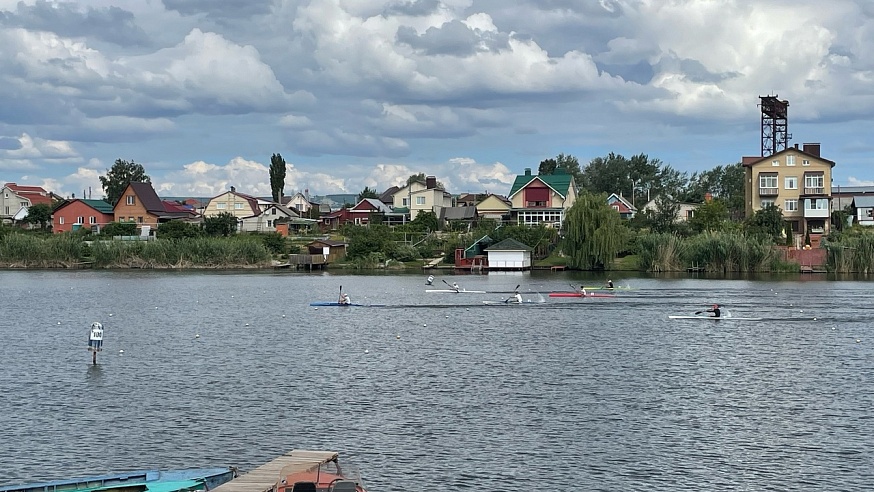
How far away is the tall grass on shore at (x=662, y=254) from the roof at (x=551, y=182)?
36515mm

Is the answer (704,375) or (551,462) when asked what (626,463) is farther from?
(704,375)

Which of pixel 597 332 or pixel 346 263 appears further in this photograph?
pixel 346 263

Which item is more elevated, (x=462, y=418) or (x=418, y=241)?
(x=418, y=241)

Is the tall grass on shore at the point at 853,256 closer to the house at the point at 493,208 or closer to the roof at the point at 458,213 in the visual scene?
the house at the point at 493,208

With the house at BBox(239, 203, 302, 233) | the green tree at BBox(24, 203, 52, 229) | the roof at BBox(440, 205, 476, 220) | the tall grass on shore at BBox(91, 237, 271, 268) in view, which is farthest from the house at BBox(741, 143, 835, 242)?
the green tree at BBox(24, 203, 52, 229)

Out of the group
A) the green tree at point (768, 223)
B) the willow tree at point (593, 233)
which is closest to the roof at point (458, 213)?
the willow tree at point (593, 233)

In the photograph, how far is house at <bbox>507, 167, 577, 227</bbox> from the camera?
13962 cm

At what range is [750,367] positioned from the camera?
41.8 meters

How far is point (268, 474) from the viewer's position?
22.7m

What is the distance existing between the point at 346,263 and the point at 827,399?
88.7 meters

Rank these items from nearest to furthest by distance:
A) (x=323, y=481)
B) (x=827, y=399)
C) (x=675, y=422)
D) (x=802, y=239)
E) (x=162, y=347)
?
(x=323, y=481) → (x=675, y=422) → (x=827, y=399) → (x=162, y=347) → (x=802, y=239)

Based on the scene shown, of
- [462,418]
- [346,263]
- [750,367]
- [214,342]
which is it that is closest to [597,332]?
[750,367]

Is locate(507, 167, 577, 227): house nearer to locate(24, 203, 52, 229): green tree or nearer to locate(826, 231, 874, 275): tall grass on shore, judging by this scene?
locate(826, 231, 874, 275): tall grass on shore

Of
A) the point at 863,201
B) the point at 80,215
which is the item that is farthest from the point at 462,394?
the point at 80,215
